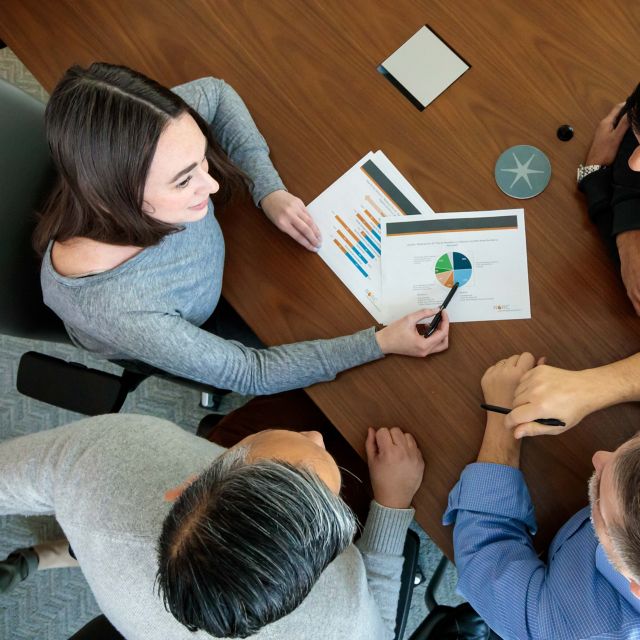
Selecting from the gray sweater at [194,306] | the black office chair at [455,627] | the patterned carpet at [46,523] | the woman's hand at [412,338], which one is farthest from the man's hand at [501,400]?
the patterned carpet at [46,523]

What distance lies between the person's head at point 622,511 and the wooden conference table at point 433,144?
0.65ft

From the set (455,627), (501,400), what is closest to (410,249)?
(501,400)

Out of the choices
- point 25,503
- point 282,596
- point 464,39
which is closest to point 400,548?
point 282,596

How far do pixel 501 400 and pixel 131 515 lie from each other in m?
0.64

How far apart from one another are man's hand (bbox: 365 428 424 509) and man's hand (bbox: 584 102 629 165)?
602mm

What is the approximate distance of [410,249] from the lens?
1050 millimetres

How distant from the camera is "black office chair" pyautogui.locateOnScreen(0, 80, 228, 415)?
103 centimetres

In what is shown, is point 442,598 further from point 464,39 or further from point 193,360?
point 464,39

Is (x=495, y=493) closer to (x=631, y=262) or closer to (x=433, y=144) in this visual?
(x=631, y=262)

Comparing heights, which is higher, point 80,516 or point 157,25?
point 157,25

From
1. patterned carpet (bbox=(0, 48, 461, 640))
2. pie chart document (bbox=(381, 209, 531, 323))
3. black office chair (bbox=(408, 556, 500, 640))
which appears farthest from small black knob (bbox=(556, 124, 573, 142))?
patterned carpet (bbox=(0, 48, 461, 640))

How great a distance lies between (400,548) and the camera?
1062 millimetres

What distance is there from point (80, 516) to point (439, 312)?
0.69m

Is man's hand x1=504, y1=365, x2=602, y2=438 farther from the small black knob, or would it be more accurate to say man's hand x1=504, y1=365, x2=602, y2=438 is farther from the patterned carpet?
the patterned carpet
